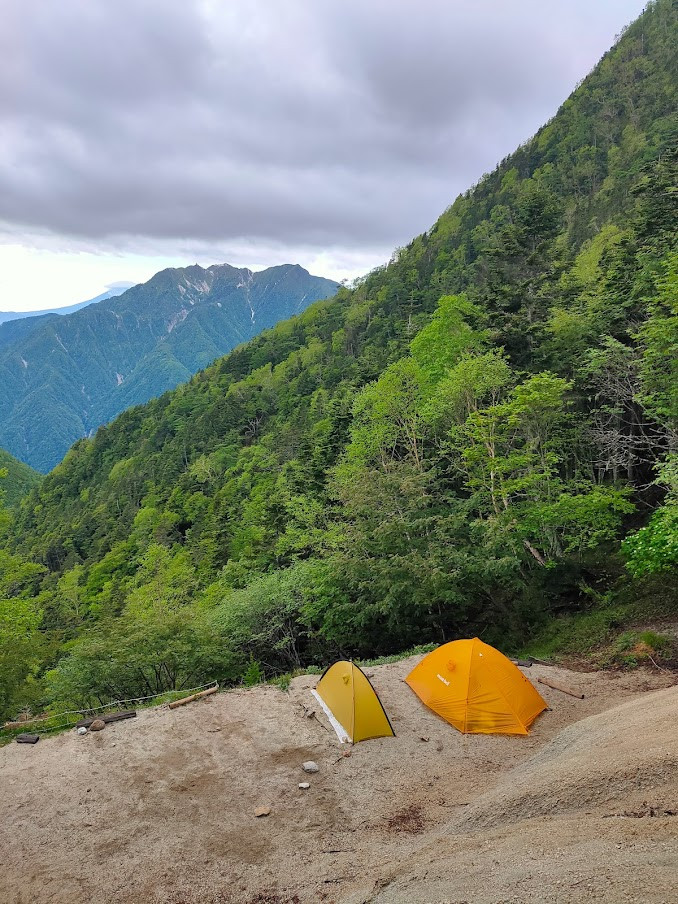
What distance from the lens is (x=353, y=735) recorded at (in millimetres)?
10773

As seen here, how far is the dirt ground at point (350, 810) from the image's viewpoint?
Answer: 5.32 m

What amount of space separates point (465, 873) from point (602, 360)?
54.6 ft

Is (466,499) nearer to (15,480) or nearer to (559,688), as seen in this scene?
(559,688)

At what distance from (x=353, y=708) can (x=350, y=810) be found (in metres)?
2.52

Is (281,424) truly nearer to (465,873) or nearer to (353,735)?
(353,735)

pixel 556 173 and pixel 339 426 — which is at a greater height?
pixel 556 173

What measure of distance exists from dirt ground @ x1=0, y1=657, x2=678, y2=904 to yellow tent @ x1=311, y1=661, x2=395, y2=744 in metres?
0.25

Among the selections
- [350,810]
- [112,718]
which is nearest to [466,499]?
[350,810]

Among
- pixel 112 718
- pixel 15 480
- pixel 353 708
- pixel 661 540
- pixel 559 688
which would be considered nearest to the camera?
pixel 353 708

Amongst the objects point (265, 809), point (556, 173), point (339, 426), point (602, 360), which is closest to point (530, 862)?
point (265, 809)

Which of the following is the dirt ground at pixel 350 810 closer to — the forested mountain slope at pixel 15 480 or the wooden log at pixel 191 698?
the wooden log at pixel 191 698

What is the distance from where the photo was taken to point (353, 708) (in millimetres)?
11078

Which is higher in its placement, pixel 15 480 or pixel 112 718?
pixel 112 718

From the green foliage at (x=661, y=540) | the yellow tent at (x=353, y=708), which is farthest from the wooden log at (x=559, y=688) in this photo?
the yellow tent at (x=353, y=708)
